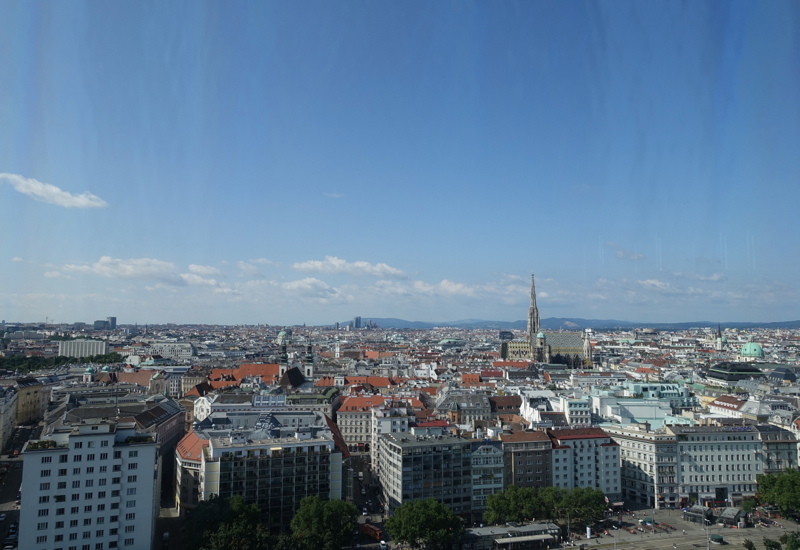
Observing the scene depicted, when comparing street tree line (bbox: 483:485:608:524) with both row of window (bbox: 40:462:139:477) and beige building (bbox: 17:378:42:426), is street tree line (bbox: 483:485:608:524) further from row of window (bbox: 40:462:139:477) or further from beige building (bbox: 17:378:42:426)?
beige building (bbox: 17:378:42:426)

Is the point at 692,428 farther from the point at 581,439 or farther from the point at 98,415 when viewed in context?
the point at 98,415


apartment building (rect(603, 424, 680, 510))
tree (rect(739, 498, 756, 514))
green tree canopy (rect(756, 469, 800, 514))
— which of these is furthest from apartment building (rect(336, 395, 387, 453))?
green tree canopy (rect(756, 469, 800, 514))

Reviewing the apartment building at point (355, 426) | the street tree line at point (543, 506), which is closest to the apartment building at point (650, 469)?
the street tree line at point (543, 506)

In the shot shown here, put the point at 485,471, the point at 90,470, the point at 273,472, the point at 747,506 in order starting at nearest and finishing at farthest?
the point at 90,470 < the point at 273,472 < the point at 747,506 < the point at 485,471

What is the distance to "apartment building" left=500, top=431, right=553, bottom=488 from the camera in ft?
241

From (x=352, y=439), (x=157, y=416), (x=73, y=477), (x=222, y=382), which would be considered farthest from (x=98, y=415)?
(x=222, y=382)

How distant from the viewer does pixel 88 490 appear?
54.8 m

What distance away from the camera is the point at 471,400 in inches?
4144

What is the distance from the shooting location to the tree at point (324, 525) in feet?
186

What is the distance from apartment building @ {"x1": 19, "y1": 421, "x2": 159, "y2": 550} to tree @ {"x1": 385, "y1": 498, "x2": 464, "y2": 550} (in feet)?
74.2

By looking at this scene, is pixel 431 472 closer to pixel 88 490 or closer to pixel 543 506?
pixel 543 506

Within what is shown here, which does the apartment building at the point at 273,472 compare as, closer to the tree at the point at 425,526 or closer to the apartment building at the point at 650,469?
the tree at the point at 425,526

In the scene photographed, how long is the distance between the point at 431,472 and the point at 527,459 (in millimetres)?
12581

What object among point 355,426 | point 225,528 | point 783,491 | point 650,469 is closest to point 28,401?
point 355,426
